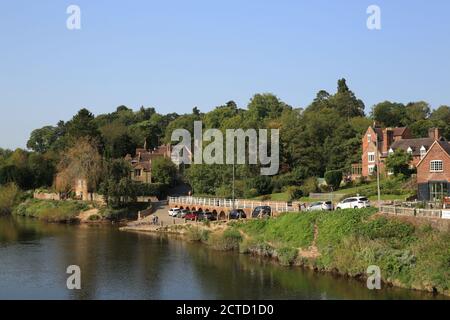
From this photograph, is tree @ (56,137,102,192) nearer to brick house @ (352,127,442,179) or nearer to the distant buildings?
brick house @ (352,127,442,179)

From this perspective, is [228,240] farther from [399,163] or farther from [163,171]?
[163,171]

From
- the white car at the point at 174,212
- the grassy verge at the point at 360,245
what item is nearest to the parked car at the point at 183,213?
the white car at the point at 174,212

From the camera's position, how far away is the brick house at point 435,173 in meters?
59.9

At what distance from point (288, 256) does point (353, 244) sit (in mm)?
6557

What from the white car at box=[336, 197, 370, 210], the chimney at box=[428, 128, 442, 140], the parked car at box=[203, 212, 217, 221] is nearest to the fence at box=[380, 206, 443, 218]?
the white car at box=[336, 197, 370, 210]

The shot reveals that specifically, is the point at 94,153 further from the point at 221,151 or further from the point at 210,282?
the point at 210,282

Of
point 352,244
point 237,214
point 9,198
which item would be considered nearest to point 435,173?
point 352,244

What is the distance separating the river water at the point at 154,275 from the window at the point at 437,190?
2161cm

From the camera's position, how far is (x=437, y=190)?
199ft

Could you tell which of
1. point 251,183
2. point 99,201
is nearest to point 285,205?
point 251,183

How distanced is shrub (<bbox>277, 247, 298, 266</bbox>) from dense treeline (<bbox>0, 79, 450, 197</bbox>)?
28790 mm

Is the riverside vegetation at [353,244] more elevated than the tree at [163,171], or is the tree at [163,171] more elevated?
the tree at [163,171]

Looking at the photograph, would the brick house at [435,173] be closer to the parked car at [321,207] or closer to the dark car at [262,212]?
the parked car at [321,207]

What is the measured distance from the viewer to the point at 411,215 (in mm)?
43688
